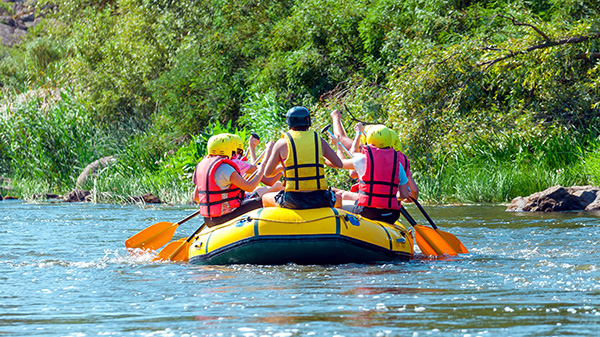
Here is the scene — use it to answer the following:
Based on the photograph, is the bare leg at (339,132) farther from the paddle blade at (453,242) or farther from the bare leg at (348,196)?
the paddle blade at (453,242)

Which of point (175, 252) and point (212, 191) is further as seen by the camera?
point (175, 252)

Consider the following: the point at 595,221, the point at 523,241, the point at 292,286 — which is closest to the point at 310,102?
the point at 595,221

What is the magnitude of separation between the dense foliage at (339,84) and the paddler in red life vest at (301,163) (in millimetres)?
6609

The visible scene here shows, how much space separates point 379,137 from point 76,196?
→ 12130 mm

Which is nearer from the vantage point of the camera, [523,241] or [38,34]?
[523,241]

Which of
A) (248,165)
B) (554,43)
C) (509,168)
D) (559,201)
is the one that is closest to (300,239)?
(248,165)

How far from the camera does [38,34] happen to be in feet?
132

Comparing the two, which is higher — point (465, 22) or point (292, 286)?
point (465, 22)

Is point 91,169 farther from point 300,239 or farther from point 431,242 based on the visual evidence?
point 300,239

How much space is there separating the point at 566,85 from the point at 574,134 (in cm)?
87

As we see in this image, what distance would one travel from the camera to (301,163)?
6.99m

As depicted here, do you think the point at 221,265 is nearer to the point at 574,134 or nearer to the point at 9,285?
the point at 9,285

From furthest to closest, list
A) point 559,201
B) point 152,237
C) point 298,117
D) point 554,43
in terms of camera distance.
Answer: point 554,43, point 559,201, point 152,237, point 298,117

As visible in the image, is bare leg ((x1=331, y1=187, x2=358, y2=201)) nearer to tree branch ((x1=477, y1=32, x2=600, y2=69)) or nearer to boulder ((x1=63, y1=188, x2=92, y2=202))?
tree branch ((x1=477, y1=32, x2=600, y2=69))
